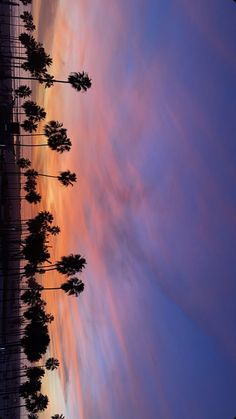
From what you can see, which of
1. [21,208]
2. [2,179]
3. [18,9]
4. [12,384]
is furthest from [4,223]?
[18,9]

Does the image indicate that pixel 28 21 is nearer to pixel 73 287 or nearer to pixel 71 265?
pixel 71 265

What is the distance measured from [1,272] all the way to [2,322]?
10.2 meters

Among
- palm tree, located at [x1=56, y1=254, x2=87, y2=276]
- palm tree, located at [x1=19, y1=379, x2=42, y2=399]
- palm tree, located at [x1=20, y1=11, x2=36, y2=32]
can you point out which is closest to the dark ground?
palm tree, located at [x1=20, y1=11, x2=36, y2=32]

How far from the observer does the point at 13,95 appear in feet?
273

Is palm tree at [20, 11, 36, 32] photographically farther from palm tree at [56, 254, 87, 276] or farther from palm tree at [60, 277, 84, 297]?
palm tree at [60, 277, 84, 297]


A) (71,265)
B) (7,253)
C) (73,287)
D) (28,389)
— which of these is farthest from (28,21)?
(28,389)

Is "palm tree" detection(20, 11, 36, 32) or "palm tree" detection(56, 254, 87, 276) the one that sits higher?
"palm tree" detection(20, 11, 36, 32)

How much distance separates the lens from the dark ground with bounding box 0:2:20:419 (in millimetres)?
78188

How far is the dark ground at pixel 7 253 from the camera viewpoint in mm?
78188

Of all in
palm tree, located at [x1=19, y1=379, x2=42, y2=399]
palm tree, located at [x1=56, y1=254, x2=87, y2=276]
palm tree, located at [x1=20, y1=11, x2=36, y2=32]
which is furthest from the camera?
palm tree, located at [x1=20, y1=11, x2=36, y2=32]

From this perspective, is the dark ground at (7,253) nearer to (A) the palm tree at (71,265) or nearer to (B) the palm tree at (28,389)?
(B) the palm tree at (28,389)

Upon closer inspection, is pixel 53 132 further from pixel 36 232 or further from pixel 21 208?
pixel 21 208

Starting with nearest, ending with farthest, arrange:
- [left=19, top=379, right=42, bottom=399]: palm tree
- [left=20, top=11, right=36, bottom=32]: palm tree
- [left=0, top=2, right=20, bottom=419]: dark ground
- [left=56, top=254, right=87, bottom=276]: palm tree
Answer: [left=56, top=254, right=87, bottom=276]: palm tree
[left=19, top=379, right=42, bottom=399]: palm tree
[left=20, top=11, right=36, bottom=32]: palm tree
[left=0, top=2, right=20, bottom=419]: dark ground

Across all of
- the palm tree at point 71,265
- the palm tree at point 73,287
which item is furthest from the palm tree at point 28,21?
the palm tree at point 73,287
